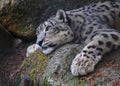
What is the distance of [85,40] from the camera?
5.62m

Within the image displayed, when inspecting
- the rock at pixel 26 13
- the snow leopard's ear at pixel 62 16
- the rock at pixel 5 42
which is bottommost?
the rock at pixel 5 42

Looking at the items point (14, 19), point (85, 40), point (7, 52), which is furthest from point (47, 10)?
point (85, 40)

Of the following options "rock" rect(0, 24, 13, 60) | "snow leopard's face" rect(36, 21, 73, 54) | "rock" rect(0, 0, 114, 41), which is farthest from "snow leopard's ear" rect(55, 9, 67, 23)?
"rock" rect(0, 24, 13, 60)

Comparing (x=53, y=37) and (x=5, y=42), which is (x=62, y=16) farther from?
(x=5, y=42)

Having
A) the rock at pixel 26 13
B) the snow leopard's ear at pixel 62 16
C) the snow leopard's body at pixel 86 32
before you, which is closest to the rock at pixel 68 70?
the snow leopard's body at pixel 86 32

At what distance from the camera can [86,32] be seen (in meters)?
5.70

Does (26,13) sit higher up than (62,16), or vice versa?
(62,16)

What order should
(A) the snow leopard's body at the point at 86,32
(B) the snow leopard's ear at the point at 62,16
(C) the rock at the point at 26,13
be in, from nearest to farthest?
1. (A) the snow leopard's body at the point at 86,32
2. (B) the snow leopard's ear at the point at 62,16
3. (C) the rock at the point at 26,13

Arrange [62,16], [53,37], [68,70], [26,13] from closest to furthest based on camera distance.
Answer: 1. [68,70]
2. [53,37]
3. [62,16]
4. [26,13]

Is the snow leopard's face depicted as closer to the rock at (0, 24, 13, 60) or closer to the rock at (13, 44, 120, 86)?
the rock at (13, 44, 120, 86)

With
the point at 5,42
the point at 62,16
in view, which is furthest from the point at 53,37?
the point at 5,42

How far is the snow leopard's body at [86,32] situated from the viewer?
4.98m

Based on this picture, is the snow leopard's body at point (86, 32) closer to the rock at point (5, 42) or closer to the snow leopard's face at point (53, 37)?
the snow leopard's face at point (53, 37)

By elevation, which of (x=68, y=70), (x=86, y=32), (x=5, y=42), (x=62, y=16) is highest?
(x=62, y=16)
